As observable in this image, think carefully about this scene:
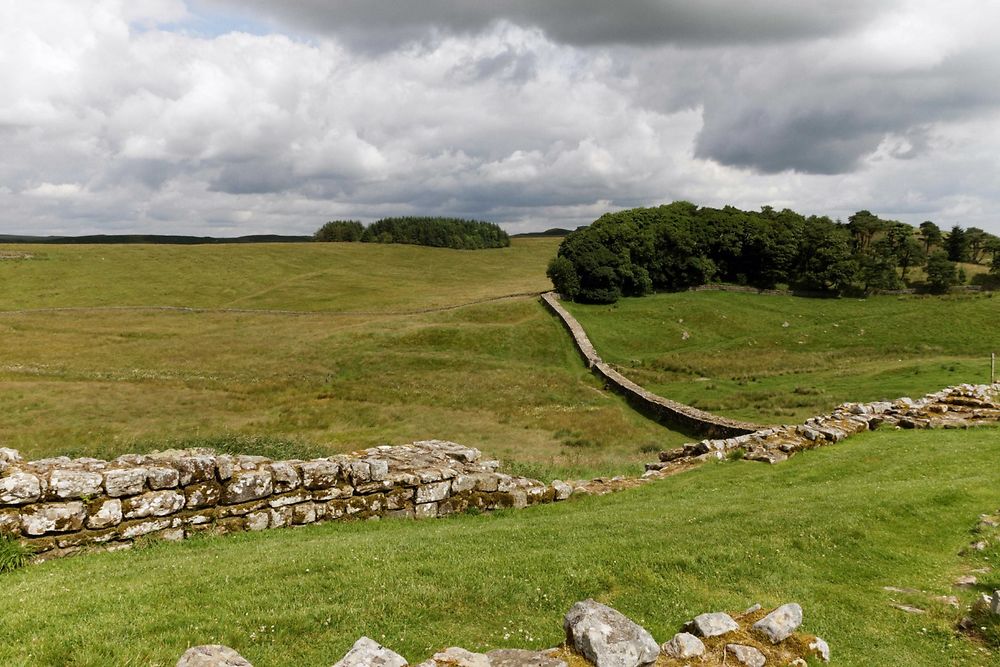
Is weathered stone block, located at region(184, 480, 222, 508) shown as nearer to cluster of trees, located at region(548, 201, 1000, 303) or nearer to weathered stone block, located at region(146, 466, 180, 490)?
weathered stone block, located at region(146, 466, 180, 490)

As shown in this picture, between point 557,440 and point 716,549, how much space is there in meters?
23.7

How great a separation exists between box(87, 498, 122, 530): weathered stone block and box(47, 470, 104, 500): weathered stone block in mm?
258

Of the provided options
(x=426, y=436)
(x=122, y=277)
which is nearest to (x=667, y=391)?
(x=426, y=436)

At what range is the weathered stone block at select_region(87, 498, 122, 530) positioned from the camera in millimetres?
11469

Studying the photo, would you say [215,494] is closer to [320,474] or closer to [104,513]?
[104,513]

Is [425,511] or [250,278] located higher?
[250,278]

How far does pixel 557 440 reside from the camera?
34281 millimetres

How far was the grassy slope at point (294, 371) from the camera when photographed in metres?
33.2

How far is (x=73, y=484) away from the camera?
11430mm

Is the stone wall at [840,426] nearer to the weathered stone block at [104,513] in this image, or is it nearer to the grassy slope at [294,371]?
the grassy slope at [294,371]

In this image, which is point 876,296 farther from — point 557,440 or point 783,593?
point 783,593

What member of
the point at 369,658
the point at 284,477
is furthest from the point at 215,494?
the point at 369,658

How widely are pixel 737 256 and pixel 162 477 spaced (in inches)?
3234

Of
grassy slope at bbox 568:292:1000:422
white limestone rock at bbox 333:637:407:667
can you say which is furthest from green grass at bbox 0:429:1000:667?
grassy slope at bbox 568:292:1000:422
